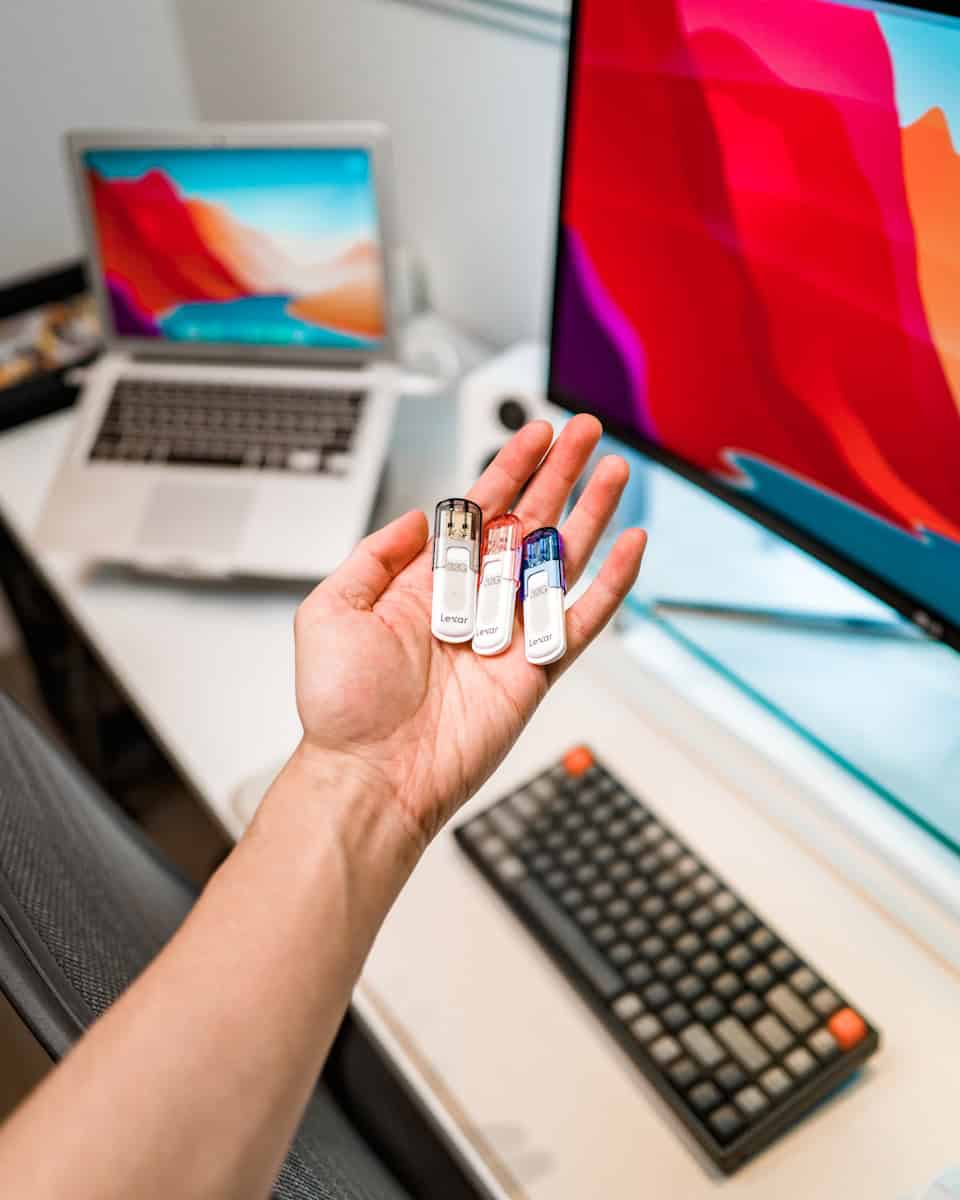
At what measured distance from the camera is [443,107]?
1.21m

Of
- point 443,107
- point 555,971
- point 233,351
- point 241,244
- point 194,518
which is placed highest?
point 443,107

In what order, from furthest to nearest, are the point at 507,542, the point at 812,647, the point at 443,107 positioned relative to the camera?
1. the point at 443,107
2. the point at 812,647
3. the point at 507,542

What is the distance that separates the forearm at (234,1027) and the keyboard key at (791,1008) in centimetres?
25

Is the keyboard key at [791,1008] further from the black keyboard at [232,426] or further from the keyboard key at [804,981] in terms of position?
the black keyboard at [232,426]

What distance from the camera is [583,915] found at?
65cm

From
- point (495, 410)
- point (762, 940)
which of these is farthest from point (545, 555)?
point (495, 410)

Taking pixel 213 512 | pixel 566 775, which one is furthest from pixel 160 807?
pixel 566 775

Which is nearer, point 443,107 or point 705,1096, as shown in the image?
point 705,1096

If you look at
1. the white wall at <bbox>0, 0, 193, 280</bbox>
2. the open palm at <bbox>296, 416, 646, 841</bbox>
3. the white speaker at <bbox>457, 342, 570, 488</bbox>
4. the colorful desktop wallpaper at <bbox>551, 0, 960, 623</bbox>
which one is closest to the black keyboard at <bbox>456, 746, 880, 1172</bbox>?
the open palm at <bbox>296, 416, 646, 841</bbox>

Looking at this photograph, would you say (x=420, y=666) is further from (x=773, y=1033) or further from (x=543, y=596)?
(x=773, y=1033)

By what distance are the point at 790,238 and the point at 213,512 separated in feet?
1.91

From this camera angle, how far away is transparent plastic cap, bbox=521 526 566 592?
627mm

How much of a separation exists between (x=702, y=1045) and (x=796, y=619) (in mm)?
383

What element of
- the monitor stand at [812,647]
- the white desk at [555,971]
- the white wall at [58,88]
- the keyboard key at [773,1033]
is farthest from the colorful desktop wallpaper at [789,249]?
the white wall at [58,88]
